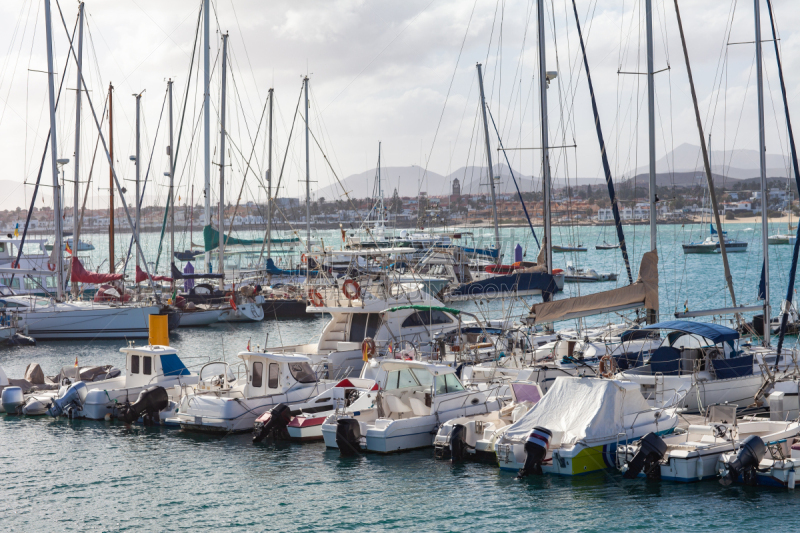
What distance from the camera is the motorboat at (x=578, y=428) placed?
18062mm

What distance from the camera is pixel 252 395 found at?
24.0m

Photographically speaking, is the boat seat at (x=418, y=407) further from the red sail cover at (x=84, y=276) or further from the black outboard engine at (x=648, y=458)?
the red sail cover at (x=84, y=276)

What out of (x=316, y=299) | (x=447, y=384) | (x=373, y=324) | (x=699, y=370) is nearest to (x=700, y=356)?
(x=699, y=370)

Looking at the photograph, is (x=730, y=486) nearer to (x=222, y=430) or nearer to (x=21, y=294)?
(x=222, y=430)

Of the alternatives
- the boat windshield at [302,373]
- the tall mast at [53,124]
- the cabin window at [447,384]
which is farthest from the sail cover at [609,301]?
the tall mast at [53,124]

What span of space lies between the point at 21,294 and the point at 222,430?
114 feet

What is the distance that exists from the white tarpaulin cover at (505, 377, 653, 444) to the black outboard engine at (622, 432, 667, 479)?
3.07ft

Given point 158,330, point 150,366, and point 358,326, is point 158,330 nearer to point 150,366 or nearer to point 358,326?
point 150,366

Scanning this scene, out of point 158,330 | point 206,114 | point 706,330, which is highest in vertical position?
point 206,114

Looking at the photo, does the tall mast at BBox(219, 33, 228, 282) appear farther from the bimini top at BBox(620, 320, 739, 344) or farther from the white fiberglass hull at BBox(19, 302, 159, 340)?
the bimini top at BBox(620, 320, 739, 344)

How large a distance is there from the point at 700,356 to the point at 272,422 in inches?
458

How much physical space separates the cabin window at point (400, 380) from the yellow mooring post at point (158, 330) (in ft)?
33.7

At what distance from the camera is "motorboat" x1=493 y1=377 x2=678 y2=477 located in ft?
59.3

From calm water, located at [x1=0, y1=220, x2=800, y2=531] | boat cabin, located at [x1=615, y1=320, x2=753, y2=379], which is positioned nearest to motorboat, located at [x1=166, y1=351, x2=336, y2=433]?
calm water, located at [x1=0, y1=220, x2=800, y2=531]
